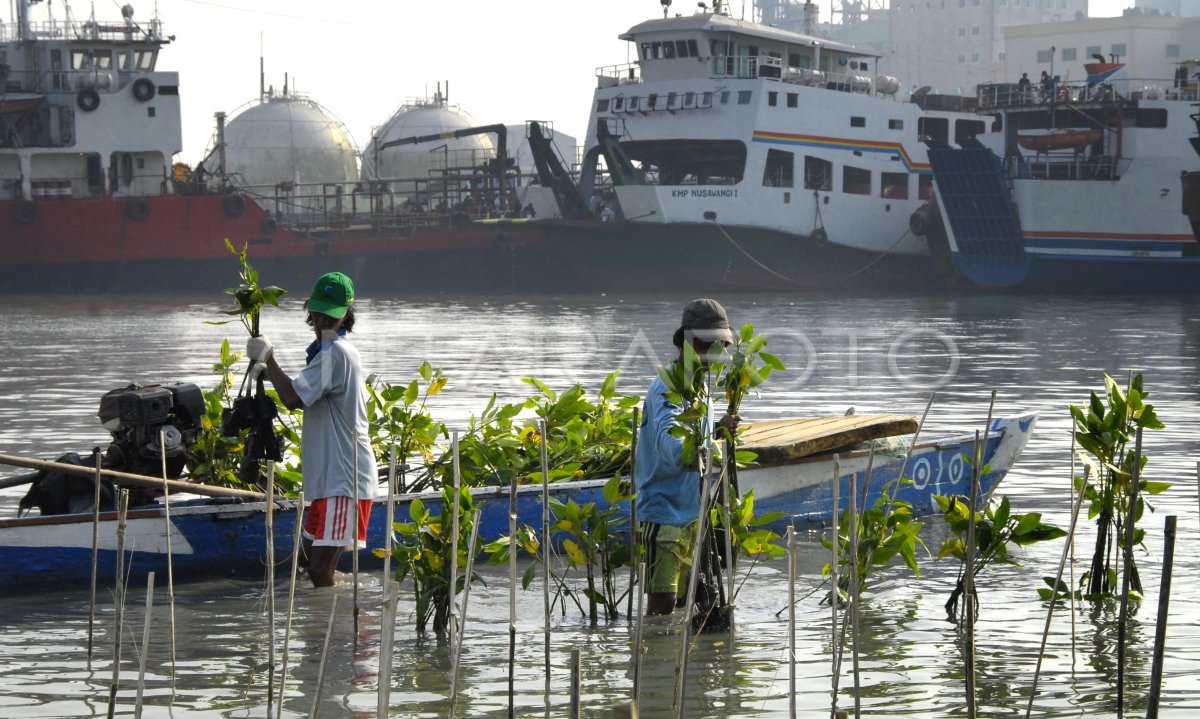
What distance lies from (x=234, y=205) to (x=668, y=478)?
116 feet

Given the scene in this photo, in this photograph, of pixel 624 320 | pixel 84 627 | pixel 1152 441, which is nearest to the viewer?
pixel 84 627

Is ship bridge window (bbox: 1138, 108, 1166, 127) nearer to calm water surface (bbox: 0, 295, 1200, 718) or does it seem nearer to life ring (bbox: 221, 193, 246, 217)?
life ring (bbox: 221, 193, 246, 217)

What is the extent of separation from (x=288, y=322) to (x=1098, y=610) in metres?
23.7

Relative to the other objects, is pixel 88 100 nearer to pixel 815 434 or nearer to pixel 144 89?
pixel 144 89

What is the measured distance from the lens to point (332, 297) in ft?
18.9

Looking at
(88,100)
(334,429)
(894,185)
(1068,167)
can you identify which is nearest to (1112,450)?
(334,429)

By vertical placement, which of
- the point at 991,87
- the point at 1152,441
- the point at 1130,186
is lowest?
the point at 1152,441

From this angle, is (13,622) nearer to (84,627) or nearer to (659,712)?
(84,627)

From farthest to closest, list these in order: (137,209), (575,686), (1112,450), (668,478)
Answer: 1. (137,209)
2. (1112,450)
3. (668,478)
4. (575,686)

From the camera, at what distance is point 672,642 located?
5910mm

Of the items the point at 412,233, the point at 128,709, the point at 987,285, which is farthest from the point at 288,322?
the point at 128,709

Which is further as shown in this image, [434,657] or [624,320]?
[624,320]

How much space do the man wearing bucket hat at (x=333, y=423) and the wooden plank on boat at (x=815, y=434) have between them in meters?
2.36

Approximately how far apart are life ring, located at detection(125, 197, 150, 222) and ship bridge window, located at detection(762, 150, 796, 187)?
15.8 m
